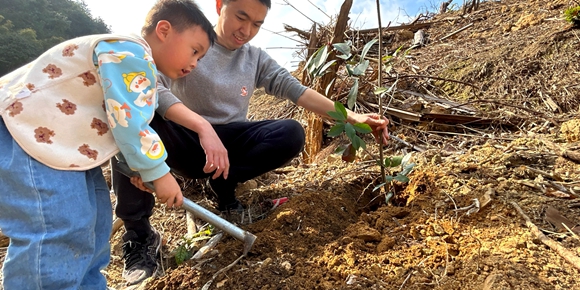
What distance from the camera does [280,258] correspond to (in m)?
1.24

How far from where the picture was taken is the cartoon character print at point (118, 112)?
0.95 meters

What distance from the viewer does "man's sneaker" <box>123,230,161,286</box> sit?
55.4 inches

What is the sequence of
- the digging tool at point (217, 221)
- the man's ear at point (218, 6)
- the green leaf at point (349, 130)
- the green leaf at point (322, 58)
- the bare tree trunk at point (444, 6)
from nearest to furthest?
the digging tool at point (217, 221) < the green leaf at point (349, 130) < the green leaf at point (322, 58) < the man's ear at point (218, 6) < the bare tree trunk at point (444, 6)

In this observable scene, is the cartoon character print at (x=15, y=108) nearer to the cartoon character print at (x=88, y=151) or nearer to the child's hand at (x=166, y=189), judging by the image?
the cartoon character print at (x=88, y=151)

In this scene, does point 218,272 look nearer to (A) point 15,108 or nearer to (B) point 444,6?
(A) point 15,108

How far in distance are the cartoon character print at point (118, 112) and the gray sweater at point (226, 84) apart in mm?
868

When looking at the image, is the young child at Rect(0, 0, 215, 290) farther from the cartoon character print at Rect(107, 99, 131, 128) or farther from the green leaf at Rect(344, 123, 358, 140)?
the green leaf at Rect(344, 123, 358, 140)

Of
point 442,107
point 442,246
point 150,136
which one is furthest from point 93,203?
point 442,107

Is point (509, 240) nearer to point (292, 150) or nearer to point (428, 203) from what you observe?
point (428, 203)

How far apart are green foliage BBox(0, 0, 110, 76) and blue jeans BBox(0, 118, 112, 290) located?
20.9 meters

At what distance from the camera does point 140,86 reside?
994 millimetres

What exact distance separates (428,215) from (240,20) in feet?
3.93

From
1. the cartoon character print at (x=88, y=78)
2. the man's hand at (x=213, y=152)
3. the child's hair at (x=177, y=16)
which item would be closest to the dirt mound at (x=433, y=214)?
the man's hand at (x=213, y=152)

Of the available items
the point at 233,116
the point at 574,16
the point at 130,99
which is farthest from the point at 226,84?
the point at 574,16
